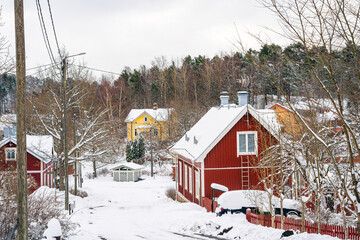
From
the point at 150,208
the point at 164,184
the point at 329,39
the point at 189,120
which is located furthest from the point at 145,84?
the point at 329,39

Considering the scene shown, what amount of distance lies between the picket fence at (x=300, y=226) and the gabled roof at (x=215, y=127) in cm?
495

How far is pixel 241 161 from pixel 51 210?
43.2ft

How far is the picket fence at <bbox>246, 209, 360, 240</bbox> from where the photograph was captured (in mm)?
12172

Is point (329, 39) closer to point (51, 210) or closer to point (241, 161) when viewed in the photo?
point (51, 210)

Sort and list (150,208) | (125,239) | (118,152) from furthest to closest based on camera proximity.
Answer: (118,152)
(150,208)
(125,239)

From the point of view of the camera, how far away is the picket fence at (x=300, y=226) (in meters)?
12.2

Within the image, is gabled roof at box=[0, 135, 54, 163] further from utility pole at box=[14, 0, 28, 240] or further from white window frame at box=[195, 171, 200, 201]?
utility pole at box=[14, 0, 28, 240]

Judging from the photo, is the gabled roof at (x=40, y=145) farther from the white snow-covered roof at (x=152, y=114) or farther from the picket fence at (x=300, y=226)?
the white snow-covered roof at (x=152, y=114)

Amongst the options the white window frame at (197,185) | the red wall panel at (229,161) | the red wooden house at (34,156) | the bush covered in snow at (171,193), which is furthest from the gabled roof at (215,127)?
the red wooden house at (34,156)

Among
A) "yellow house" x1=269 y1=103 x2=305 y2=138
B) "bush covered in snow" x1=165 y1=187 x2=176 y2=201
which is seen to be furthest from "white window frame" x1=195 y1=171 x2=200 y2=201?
"yellow house" x1=269 y1=103 x2=305 y2=138

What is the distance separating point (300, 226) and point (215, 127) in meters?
10.6

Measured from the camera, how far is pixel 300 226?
46.3 feet

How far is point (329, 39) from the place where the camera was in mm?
5949

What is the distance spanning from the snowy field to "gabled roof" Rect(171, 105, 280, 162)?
3310 millimetres
